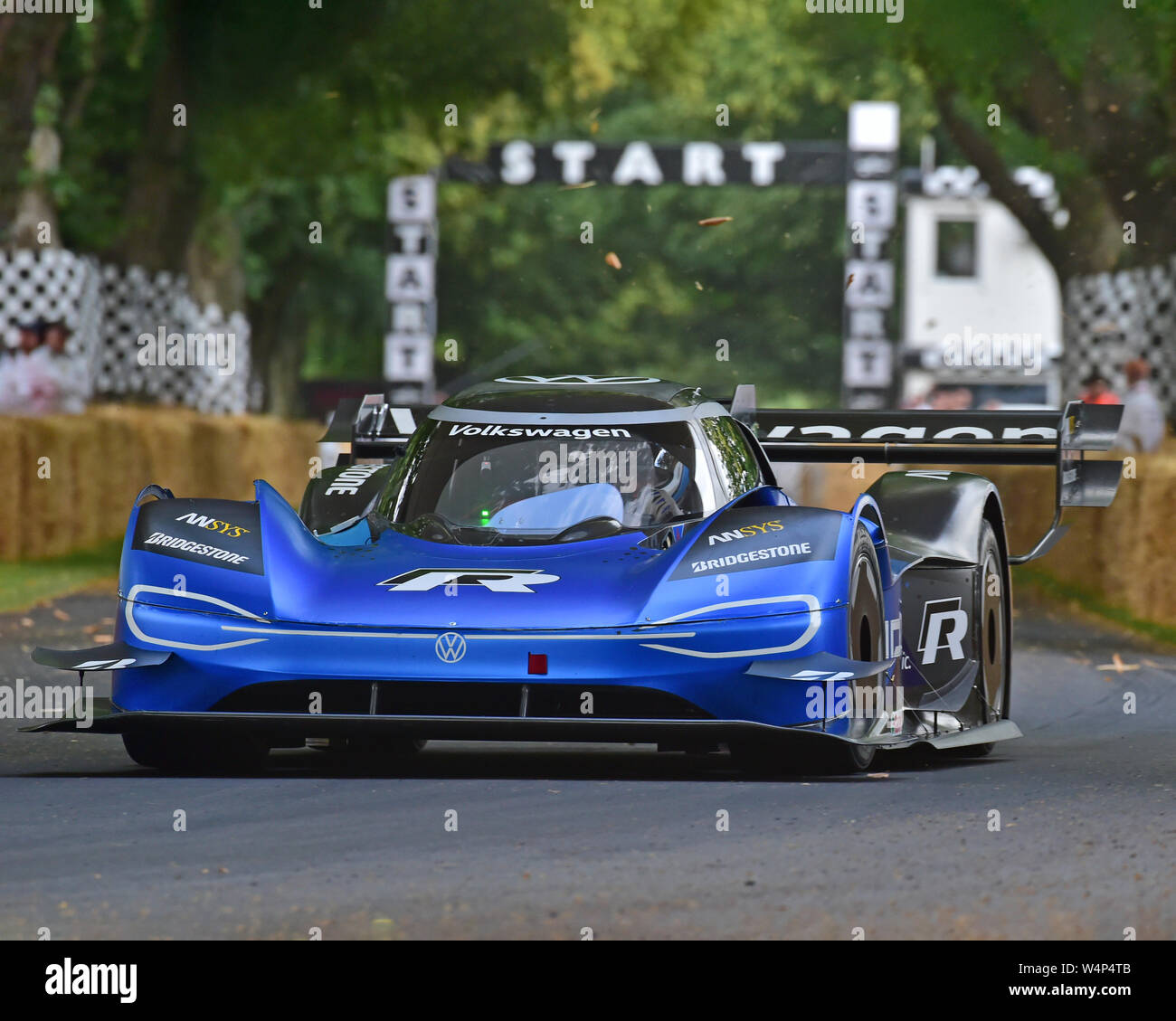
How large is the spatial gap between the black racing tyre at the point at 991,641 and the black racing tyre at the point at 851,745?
4.58ft

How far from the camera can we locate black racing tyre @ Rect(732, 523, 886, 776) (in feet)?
26.8

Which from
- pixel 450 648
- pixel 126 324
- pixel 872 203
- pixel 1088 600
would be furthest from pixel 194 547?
pixel 872 203

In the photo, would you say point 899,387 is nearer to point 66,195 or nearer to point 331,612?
point 66,195

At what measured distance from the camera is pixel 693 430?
9148 mm

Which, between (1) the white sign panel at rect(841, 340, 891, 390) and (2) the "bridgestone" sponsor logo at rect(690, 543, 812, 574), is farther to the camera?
(1) the white sign panel at rect(841, 340, 891, 390)

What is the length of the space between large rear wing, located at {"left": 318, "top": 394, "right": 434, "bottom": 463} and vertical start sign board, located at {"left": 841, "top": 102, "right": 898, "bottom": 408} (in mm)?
18970

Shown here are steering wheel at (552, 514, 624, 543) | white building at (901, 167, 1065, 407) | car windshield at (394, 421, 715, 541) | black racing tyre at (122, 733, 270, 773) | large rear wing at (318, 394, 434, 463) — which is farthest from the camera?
white building at (901, 167, 1065, 407)

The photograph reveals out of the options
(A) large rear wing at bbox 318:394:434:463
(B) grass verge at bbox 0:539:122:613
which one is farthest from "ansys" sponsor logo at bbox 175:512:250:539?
(B) grass verge at bbox 0:539:122:613

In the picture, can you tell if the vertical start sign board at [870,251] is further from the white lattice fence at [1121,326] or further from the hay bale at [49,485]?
the hay bale at [49,485]

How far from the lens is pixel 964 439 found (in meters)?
11.0

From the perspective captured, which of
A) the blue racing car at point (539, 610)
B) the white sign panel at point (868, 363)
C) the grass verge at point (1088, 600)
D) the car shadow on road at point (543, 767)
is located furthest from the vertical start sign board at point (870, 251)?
the blue racing car at point (539, 610)

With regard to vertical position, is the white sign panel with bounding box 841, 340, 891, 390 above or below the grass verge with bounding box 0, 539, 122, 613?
above

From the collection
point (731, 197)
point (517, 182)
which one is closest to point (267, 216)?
point (517, 182)

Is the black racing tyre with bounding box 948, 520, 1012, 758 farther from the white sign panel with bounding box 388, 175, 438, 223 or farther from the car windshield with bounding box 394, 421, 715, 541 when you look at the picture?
the white sign panel with bounding box 388, 175, 438, 223
